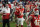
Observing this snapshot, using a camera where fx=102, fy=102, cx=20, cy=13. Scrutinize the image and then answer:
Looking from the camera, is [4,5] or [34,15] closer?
[34,15]

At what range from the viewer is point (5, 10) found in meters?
4.84

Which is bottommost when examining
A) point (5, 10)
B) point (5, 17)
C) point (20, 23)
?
point (20, 23)

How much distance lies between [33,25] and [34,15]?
41cm

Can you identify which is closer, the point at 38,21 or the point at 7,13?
the point at 38,21

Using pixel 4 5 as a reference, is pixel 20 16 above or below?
below

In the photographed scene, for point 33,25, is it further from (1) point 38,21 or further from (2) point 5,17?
(2) point 5,17

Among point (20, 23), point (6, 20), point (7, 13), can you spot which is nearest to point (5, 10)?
point (7, 13)

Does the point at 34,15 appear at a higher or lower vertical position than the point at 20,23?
higher

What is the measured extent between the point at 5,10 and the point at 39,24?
173 centimetres

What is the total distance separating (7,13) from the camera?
4.88m

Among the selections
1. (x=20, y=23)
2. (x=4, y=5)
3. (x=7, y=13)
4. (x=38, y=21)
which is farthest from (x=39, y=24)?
(x=4, y=5)

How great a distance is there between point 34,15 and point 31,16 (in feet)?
0.44

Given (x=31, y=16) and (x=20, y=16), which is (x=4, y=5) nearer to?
(x=20, y=16)

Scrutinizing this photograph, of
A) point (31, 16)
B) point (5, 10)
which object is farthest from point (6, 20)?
point (31, 16)
